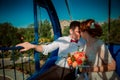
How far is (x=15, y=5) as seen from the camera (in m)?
39.7

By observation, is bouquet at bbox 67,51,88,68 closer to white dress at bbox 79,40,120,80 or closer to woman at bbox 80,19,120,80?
woman at bbox 80,19,120,80

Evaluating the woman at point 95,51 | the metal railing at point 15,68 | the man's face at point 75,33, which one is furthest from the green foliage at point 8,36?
the woman at point 95,51

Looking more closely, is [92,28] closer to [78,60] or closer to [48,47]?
[78,60]

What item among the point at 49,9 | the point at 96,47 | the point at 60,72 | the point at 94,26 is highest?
the point at 49,9

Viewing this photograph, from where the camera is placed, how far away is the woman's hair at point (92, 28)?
84.8 inches

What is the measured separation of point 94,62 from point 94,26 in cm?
40

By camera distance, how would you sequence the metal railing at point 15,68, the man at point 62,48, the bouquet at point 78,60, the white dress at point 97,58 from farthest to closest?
1. the man at point 62,48
2. the metal railing at point 15,68
3. the white dress at point 97,58
4. the bouquet at point 78,60

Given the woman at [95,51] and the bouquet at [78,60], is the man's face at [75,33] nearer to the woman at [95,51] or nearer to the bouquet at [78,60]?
the woman at [95,51]

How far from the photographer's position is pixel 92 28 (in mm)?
2148

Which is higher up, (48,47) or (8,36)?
(8,36)

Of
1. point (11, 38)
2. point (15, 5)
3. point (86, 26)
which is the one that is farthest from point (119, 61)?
point (15, 5)

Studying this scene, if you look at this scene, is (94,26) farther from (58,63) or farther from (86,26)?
(58,63)

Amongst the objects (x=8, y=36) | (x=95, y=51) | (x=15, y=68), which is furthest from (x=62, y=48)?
(x=8, y=36)

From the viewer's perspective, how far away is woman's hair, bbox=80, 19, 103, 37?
2154 millimetres
